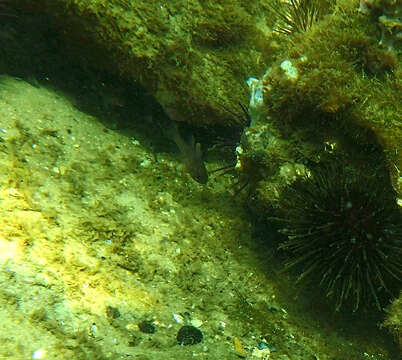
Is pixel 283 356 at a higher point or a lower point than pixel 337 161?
lower

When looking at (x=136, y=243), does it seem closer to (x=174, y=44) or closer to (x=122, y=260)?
(x=122, y=260)

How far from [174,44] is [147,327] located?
317 cm

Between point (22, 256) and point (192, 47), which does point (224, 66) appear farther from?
point (22, 256)

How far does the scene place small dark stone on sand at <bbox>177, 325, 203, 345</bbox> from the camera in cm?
287

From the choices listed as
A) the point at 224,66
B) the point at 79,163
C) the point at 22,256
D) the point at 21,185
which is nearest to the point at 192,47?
the point at 224,66

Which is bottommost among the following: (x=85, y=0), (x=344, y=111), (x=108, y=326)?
(x=108, y=326)

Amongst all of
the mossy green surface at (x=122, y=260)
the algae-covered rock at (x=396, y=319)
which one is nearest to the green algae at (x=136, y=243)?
the mossy green surface at (x=122, y=260)

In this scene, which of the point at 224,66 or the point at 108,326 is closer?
the point at 108,326

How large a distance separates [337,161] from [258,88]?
3.58 feet

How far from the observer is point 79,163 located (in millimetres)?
3791

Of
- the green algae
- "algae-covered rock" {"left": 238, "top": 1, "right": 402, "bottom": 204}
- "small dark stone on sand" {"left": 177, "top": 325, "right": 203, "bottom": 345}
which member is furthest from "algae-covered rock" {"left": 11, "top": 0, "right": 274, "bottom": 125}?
"small dark stone on sand" {"left": 177, "top": 325, "right": 203, "bottom": 345}

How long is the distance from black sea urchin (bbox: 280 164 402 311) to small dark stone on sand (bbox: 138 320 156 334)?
137cm

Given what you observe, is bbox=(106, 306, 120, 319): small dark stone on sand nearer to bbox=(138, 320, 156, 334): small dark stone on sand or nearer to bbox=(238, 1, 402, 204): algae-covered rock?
bbox=(138, 320, 156, 334): small dark stone on sand

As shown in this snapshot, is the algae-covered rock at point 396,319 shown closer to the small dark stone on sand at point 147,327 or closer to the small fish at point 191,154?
the small dark stone on sand at point 147,327
